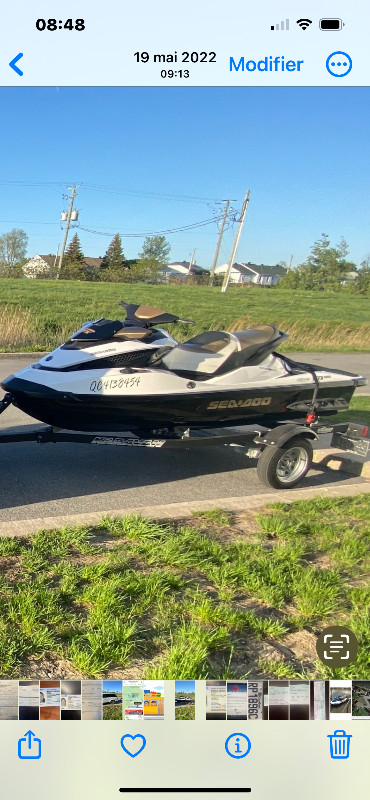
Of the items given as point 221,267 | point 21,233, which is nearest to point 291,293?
point 221,267

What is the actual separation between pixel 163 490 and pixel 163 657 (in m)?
3.07

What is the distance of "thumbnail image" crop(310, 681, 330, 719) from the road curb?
13.6 ft

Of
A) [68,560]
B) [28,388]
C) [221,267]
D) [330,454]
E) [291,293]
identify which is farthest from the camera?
[330,454]

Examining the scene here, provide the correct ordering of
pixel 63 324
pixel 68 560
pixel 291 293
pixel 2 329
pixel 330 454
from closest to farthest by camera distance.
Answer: pixel 291 293 → pixel 68 560 → pixel 63 324 → pixel 330 454 → pixel 2 329

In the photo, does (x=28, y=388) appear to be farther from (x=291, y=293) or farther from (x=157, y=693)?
(x=157, y=693)

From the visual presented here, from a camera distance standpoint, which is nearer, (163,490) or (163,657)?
(163,657)

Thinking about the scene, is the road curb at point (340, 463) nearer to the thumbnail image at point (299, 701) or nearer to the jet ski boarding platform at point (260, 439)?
the jet ski boarding platform at point (260, 439)

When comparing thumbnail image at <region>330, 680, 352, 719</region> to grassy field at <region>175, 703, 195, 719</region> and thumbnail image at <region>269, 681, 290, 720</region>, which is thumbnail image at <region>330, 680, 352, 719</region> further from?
grassy field at <region>175, 703, 195, 719</region>

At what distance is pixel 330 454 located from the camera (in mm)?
5773

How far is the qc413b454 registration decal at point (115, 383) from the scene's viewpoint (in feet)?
14.1

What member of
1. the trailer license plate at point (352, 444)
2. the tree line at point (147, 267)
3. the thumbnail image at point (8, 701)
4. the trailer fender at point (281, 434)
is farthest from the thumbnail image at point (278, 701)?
the trailer license plate at point (352, 444)

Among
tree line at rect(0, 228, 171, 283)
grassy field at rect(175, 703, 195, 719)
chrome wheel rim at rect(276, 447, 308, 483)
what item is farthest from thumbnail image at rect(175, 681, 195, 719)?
chrome wheel rim at rect(276, 447, 308, 483)

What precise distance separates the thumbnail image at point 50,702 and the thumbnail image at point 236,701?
41 centimetres

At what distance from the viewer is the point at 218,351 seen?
15.1 ft
